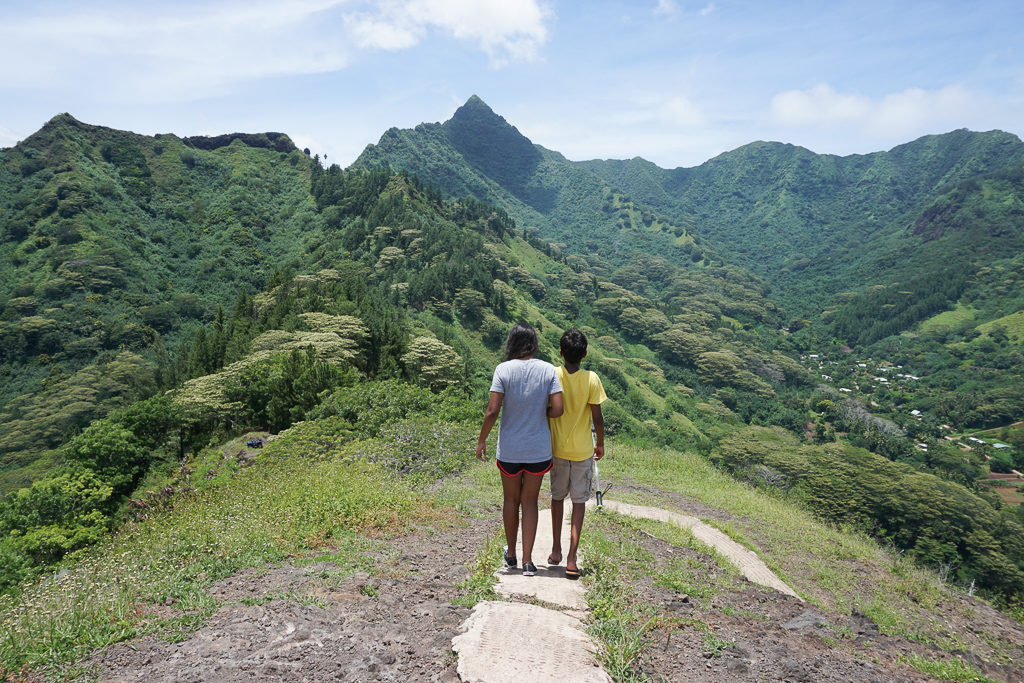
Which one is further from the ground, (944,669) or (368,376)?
(944,669)

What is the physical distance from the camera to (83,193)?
250ft

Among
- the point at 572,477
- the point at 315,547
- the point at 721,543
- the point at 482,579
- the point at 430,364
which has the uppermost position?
the point at 572,477

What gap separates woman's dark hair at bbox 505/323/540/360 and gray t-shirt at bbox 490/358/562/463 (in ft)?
0.42

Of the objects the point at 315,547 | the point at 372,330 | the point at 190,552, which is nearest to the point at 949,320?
the point at 372,330

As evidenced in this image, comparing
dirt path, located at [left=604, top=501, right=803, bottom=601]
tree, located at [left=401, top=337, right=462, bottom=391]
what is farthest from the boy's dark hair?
tree, located at [left=401, top=337, right=462, bottom=391]

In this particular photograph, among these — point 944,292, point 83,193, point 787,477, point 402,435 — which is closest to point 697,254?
point 944,292

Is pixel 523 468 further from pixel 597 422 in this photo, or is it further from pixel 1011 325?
pixel 1011 325

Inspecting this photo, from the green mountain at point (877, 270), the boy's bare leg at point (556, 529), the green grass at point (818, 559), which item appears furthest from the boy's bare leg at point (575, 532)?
the green mountain at point (877, 270)

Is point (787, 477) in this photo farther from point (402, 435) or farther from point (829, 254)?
point (829, 254)

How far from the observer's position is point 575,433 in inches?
188

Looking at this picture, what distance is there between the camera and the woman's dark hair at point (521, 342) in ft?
15.3

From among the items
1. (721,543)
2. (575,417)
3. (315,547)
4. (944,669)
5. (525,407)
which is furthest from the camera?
(721,543)

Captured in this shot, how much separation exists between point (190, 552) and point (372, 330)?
20.9m

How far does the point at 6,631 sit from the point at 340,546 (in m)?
2.83
